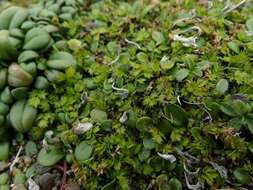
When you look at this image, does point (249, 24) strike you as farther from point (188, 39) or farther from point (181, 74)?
point (181, 74)

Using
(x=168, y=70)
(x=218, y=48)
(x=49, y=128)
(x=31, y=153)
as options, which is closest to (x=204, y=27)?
(x=218, y=48)

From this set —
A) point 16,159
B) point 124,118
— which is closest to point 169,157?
point 124,118

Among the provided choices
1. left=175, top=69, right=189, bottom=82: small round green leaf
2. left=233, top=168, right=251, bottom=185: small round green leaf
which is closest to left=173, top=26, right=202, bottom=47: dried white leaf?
left=175, top=69, right=189, bottom=82: small round green leaf

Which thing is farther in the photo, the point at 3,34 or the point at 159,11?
the point at 159,11

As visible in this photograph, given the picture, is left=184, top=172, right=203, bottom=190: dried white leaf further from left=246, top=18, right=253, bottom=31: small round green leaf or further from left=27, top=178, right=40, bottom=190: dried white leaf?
left=246, top=18, right=253, bottom=31: small round green leaf

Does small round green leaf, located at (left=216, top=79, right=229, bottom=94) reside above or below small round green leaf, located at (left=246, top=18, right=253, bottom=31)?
below

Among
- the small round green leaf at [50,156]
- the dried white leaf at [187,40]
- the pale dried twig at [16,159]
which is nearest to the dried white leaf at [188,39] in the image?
the dried white leaf at [187,40]

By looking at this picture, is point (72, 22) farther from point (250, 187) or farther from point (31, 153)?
point (250, 187)

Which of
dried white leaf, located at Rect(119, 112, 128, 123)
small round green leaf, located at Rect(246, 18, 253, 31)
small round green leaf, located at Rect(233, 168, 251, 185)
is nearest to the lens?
small round green leaf, located at Rect(233, 168, 251, 185)

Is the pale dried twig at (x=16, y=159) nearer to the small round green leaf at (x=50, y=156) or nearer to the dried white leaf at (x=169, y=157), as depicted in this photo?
the small round green leaf at (x=50, y=156)

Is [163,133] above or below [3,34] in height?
below
